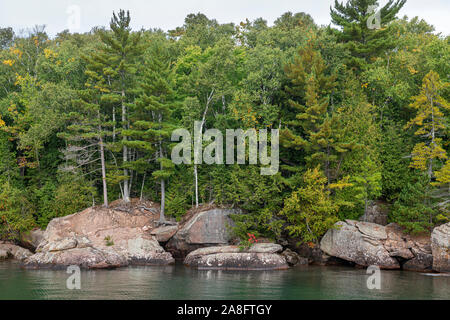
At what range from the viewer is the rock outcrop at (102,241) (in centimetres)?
2638

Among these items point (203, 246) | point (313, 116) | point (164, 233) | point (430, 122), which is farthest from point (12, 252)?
point (430, 122)

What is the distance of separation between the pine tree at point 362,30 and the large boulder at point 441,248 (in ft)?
52.5

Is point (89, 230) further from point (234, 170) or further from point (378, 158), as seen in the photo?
point (378, 158)

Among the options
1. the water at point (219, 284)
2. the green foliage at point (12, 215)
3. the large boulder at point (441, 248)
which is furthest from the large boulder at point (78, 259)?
the large boulder at point (441, 248)

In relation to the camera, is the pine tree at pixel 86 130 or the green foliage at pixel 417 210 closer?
the green foliage at pixel 417 210

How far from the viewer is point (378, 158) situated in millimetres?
30047

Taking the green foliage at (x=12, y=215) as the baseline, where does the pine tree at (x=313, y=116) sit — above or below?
above

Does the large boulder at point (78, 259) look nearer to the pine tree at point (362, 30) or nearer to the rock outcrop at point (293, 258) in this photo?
the rock outcrop at point (293, 258)

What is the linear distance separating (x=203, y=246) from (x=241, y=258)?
430 cm

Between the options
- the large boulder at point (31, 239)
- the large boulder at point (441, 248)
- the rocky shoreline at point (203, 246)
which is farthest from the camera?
the large boulder at point (31, 239)

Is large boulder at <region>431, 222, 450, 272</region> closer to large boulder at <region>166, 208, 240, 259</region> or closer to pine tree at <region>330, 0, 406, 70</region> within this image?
large boulder at <region>166, 208, 240, 259</region>

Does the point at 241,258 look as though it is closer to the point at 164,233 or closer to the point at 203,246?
the point at 203,246
